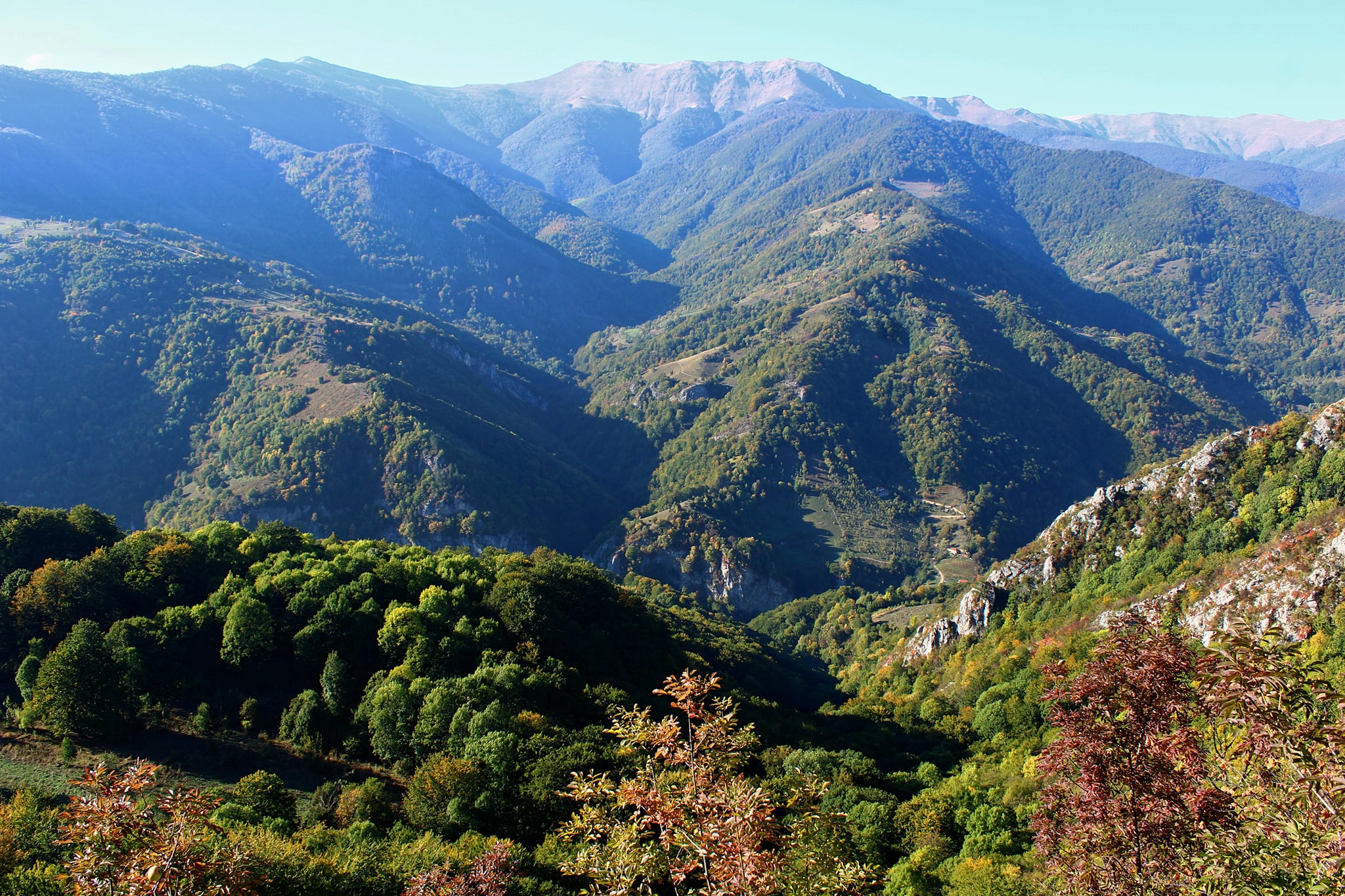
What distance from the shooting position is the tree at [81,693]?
43.0 metres

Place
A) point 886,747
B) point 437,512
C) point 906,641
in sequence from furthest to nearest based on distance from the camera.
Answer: point 437,512
point 906,641
point 886,747

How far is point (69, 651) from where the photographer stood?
45219 millimetres

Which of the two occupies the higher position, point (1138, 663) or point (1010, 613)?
point (1138, 663)

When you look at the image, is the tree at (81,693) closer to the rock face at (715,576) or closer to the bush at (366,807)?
the bush at (366,807)

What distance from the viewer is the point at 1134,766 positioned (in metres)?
14.9

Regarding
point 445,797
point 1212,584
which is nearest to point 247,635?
point 445,797

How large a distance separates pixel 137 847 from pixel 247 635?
1910 inches

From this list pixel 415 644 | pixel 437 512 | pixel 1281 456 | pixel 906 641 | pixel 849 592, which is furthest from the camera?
pixel 437 512

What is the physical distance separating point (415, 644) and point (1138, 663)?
5035 cm

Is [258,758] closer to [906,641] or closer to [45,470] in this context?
[906,641]

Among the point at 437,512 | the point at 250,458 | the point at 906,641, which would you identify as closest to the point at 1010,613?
the point at 906,641

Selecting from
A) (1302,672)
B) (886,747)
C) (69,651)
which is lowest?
(886,747)

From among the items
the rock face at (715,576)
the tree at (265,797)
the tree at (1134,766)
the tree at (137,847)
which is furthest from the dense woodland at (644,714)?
the rock face at (715,576)

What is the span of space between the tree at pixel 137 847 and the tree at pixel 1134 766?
15.6 meters
